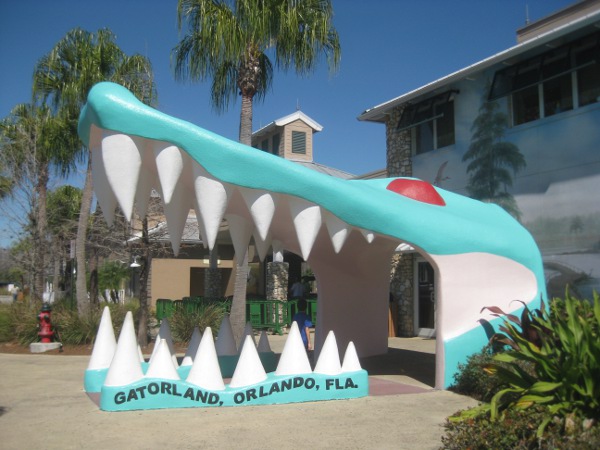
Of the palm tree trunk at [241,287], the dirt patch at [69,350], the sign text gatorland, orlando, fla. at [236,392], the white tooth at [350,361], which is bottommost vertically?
the dirt patch at [69,350]

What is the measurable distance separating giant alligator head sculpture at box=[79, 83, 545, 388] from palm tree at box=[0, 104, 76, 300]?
10246 mm

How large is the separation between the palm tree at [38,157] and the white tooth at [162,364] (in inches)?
468

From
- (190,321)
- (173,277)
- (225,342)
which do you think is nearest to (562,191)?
(225,342)

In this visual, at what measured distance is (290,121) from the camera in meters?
26.8

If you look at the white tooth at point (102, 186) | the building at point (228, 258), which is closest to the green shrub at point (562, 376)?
the white tooth at point (102, 186)

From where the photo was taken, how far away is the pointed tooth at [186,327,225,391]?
5840 millimetres

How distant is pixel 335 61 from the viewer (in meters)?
11.5

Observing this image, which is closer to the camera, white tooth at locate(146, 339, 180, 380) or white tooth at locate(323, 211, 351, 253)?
white tooth at locate(146, 339, 180, 380)

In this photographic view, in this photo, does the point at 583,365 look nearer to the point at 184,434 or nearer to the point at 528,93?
the point at 184,434

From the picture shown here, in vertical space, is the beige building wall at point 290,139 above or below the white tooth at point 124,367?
above

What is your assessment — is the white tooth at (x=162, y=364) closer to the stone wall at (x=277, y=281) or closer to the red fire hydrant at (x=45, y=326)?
the red fire hydrant at (x=45, y=326)

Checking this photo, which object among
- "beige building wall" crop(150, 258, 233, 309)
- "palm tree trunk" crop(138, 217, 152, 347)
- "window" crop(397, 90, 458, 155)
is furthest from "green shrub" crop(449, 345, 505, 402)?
"beige building wall" crop(150, 258, 233, 309)

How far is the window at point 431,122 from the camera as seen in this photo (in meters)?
14.2

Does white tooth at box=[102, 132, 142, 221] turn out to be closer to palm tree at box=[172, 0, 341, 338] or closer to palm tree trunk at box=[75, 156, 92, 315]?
palm tree at box=[172, 0, 341, 338]
